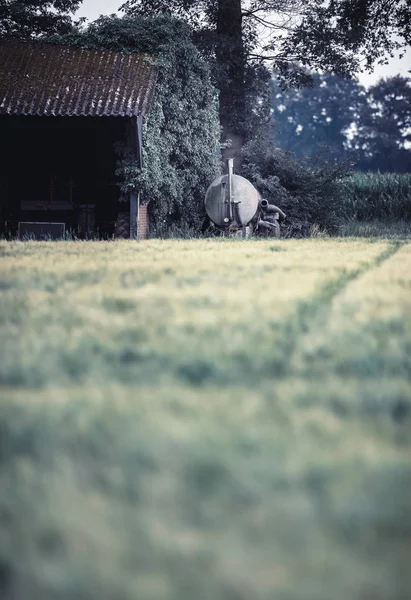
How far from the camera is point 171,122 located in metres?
15.8

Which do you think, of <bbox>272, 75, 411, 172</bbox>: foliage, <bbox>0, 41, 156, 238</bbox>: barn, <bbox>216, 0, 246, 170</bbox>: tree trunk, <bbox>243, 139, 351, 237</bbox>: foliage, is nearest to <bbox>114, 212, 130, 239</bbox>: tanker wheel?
<bbox>0, 41, 156, 238</bbox>: barn

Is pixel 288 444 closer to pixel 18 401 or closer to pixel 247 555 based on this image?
pixel 247 555

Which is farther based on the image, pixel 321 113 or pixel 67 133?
pixel 321 113

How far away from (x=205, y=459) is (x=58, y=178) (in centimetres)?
1597

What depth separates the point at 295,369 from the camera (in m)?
1.80

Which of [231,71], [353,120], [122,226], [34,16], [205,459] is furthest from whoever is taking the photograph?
[353,120]

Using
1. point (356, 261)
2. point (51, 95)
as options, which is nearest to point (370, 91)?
point (51, 95)

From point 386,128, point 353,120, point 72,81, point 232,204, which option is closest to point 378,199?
point 232,204

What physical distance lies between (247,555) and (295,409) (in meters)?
0.60

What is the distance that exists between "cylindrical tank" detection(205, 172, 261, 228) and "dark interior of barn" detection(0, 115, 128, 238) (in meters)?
2.78

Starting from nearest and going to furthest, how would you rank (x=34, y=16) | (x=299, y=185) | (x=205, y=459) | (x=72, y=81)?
1. (x=205, y=459)
2. (x=72, y=81)
3. (x=299, y=185)
4. (x=34, y=16)

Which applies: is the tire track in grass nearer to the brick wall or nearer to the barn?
the barn

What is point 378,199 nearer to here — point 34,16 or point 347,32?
point 347,32

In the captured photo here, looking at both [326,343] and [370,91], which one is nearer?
[326,343]
